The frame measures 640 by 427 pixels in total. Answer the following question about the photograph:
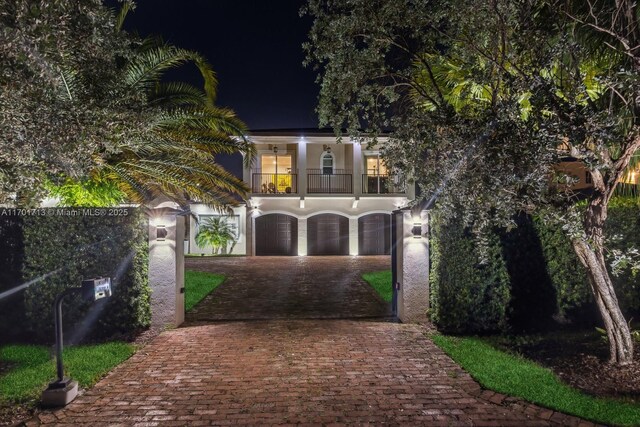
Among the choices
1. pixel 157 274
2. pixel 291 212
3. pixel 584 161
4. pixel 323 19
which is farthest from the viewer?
pixel 291 212

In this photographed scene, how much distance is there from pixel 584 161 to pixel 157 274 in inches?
262

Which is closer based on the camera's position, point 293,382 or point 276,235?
point 293,382

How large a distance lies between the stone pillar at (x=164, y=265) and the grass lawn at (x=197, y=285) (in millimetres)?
1818

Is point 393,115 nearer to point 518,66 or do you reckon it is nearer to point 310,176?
point 518,66

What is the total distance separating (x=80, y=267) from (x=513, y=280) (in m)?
7.28

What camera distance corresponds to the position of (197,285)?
12.3m

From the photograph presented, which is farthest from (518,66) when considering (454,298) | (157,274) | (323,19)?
(157,274)

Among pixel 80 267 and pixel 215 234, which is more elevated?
pixel 215 234

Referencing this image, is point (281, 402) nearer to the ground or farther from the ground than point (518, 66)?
nearer to the ground

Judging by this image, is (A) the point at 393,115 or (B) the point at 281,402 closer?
(B) the point at 281,402

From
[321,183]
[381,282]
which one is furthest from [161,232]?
[321,183]

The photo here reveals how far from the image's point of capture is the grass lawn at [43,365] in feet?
16.3

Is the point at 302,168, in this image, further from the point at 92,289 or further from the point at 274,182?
the point at 92,289

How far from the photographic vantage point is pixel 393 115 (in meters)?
6.89
